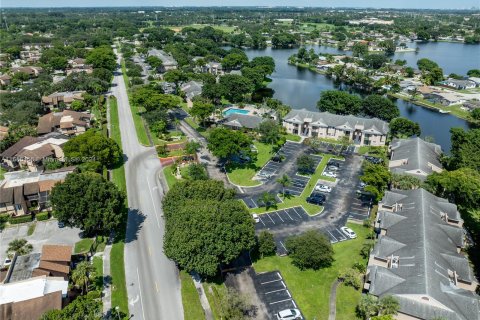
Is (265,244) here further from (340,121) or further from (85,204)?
(340,121)

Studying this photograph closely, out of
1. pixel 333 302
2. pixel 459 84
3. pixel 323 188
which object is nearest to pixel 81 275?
pixel 333 302

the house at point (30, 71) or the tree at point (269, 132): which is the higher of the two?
the house at point (30, 71)

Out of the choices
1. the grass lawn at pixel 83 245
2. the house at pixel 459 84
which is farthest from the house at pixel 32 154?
the house at pixel 459 84

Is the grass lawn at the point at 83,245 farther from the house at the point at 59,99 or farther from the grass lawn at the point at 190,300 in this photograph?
the house at the point at 59,99

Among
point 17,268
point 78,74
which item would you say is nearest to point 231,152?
point 17,268

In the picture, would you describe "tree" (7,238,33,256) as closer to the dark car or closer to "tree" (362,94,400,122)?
the dark car

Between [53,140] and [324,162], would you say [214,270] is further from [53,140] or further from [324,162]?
[53,140]
